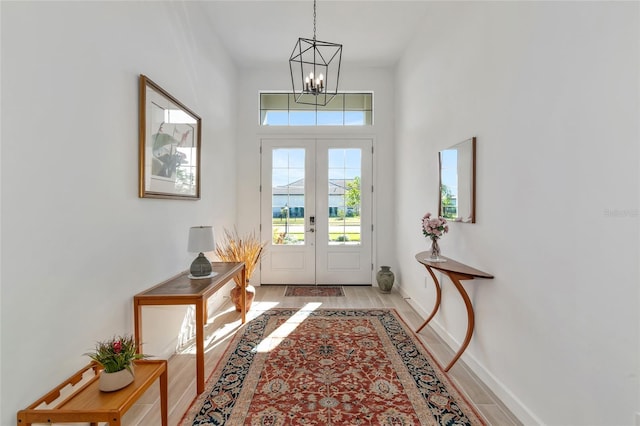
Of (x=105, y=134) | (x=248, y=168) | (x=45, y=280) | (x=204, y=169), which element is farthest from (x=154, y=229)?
(x=248, y=168)

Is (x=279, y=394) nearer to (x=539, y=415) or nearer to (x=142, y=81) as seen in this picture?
(x=539, y=415)

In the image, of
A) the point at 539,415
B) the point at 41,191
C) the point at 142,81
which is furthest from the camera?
the point at 142,81

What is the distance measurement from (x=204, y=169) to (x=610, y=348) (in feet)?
11.4

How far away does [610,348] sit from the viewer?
4.24 feet

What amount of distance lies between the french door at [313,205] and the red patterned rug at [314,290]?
5.9 inches

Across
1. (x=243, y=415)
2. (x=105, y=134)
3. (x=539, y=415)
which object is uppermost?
(x=105, y=134)

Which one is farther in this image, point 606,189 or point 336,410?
point 336,410

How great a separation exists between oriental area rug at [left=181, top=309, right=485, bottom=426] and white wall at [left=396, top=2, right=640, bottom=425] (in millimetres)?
442

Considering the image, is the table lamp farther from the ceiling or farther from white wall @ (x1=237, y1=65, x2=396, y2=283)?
the ceiling

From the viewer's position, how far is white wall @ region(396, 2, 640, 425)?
4.11 feet

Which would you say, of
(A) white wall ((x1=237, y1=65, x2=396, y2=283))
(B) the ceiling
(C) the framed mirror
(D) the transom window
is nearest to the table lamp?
(C) the framed mirror

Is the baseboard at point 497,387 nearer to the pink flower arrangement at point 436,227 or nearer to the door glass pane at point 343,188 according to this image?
the pink flower arrangement at point 436,227

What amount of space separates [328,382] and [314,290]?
238 cm

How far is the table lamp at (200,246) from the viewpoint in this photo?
2.50 metres
